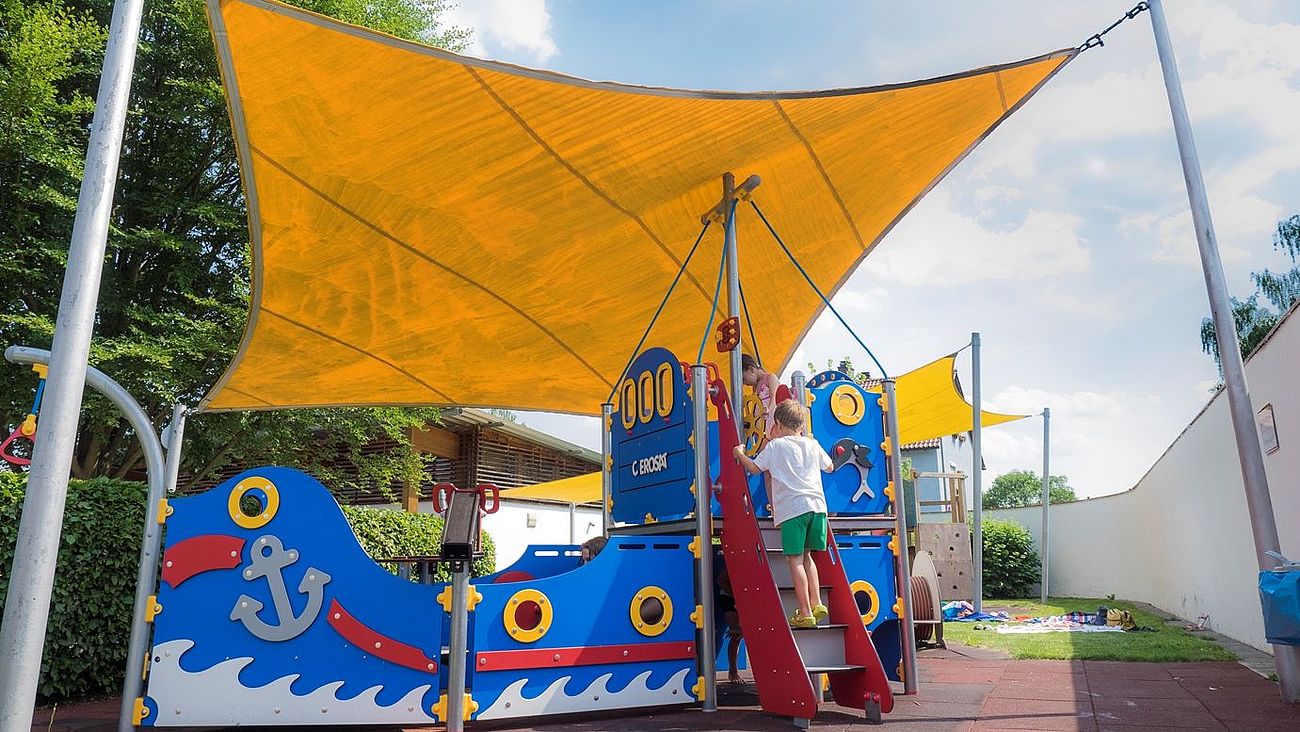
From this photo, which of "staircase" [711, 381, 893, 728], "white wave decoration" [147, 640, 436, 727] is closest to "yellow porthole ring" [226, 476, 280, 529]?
"white wave decoration" [147, 640, 436, 727]

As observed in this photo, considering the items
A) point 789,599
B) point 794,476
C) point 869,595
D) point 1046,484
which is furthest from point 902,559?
point 1046,484

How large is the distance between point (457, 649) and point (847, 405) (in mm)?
2877

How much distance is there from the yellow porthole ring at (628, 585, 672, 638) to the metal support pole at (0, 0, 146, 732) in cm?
289

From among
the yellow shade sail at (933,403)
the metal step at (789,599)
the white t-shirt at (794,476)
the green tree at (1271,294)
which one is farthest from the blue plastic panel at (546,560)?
the green tree at (1271,294)

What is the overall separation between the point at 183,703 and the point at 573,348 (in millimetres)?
4839

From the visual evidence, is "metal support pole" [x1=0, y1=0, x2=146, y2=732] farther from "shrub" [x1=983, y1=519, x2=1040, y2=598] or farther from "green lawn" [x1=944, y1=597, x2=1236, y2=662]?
"shrub" [x1=983, y1=519, x2=1040, y2=598]

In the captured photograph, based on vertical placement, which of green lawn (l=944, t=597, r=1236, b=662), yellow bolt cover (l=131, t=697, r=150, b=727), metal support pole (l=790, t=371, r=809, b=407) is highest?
metal support pole (l=790, t=371, r=809, b=407)

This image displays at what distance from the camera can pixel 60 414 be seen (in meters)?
2.86

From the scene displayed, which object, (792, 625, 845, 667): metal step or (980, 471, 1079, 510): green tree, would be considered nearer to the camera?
(792, 625, 845, 667): metal step

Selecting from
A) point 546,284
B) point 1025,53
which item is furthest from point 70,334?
point 1025,53

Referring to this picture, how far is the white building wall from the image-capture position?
17.9ft

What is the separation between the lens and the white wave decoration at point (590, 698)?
443 cm

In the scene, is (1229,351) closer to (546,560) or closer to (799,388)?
(799,388)

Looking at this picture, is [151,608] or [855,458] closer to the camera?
[151,608]
